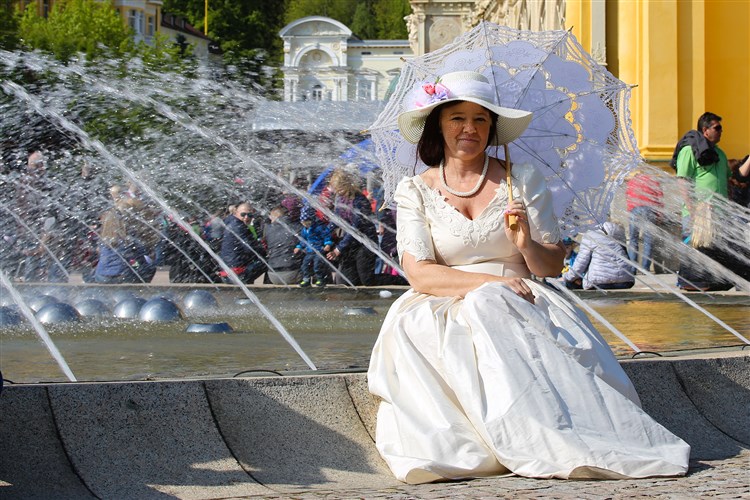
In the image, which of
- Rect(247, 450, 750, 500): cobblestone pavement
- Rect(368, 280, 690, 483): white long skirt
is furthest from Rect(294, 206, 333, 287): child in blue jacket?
Rect(247, 450, 750, 500): cobblestone pavement

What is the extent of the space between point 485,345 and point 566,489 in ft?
2.44

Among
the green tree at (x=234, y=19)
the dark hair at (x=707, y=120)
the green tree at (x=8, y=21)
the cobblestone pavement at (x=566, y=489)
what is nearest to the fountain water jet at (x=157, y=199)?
the cobblestone pavement at (x=566, y=489)

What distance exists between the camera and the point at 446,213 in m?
5.65

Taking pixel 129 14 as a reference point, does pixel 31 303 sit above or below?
below

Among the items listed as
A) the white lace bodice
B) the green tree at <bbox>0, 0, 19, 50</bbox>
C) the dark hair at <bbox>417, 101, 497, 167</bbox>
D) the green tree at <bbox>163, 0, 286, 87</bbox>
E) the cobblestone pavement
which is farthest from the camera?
the green tree at <bbox>163, 0, 286, 87</bbox>

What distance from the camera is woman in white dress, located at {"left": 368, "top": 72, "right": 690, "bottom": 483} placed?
4.78 meters

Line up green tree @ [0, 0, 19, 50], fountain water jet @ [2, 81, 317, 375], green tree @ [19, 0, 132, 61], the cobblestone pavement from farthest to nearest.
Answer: green tree @ [19, 0, 132, 61], green tree @ [0, 0, 19, 50], fountain water jet @ [2, 81, 317, 375], the cobblestone pavement

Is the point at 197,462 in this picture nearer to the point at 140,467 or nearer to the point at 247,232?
the point at 140,467

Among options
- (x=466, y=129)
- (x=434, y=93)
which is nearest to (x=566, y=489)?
(x=466, y=129)

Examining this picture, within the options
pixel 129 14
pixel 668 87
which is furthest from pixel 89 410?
pixel 129 14

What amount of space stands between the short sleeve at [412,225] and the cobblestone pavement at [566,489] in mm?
1192

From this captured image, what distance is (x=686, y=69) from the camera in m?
23.0

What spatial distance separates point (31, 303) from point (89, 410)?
7.02 meters

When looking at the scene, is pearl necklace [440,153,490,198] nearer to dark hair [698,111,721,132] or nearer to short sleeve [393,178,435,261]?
short sleeve [393,178,435,261]
